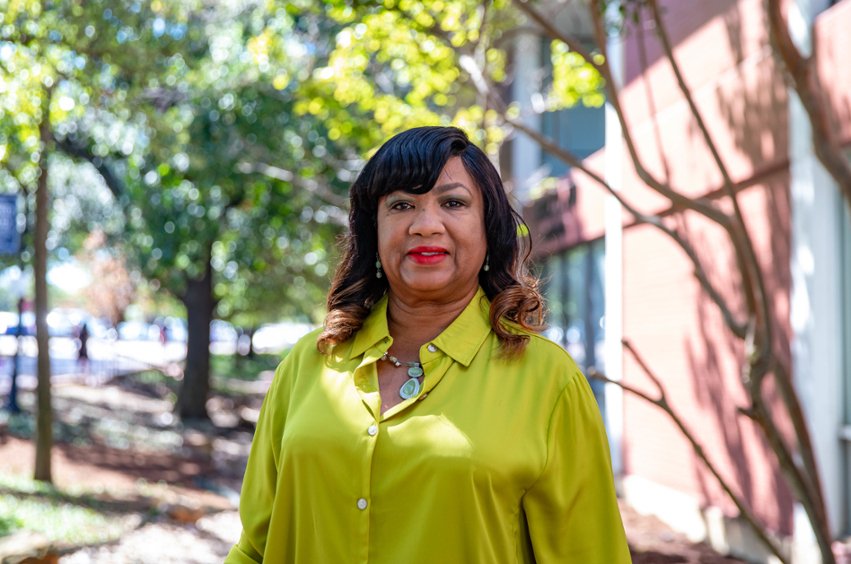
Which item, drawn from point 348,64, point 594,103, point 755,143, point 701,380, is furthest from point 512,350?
point 594,103

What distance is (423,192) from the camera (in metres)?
2.06

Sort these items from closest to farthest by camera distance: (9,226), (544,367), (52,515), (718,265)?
(544,367), (9,226), (718,265), (52,515)

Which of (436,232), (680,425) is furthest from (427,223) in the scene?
(680,425)

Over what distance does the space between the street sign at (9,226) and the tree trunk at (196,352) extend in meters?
8.90

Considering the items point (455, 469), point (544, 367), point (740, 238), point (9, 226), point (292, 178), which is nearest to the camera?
point (455, 469)

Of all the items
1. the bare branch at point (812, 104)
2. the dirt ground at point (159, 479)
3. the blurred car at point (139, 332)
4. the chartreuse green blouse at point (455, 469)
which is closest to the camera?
the chartreuse green blouse at point (455, 469)

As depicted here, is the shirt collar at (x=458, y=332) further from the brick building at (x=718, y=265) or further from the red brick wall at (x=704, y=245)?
the red brick wall at (x=704, y=245)

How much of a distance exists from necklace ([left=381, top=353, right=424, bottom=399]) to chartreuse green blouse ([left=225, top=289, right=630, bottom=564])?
0.04 metres

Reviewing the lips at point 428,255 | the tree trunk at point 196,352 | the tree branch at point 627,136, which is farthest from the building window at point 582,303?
the lips at point 428,255

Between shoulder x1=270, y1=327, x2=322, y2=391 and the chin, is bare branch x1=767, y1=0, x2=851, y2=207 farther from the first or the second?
shoulder x1=270, y1=327, x2=322, y2=391

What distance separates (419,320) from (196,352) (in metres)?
14.5

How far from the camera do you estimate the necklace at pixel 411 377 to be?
204 cm

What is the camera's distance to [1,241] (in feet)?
21.6

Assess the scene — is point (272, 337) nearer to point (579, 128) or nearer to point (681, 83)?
point (579, 128)
